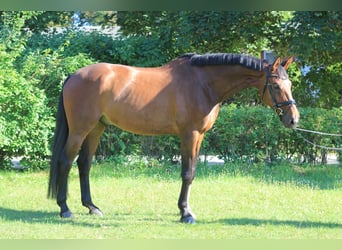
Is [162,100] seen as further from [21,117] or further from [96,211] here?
[21,117]

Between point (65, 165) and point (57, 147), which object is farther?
point (57, 147)

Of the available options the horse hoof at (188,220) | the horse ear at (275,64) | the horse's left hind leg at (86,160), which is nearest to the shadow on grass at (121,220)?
the horse hoof at (188,220)

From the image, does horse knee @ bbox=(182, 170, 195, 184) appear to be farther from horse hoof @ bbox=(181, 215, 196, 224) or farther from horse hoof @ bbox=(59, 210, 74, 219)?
horse hoof @ bbox=(59, 210, 74, 219)

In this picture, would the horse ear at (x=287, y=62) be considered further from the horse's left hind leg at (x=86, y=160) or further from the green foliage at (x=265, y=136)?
the green foliage at (x=265, y=136)

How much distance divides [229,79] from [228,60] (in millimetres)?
219

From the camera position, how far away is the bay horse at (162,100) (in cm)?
535

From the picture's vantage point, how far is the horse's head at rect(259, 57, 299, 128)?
16.7 feet

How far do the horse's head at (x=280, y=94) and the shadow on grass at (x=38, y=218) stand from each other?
7.33 ft

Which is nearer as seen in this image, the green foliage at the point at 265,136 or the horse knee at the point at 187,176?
the horse knee at the point at 187,176

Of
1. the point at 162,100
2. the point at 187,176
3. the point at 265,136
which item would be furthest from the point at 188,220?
the point at 265,136

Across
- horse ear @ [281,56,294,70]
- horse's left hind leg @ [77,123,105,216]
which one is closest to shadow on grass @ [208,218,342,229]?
horse's left hind leg @ [77,123,105,216]

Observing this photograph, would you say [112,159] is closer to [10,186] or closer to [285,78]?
[10,186]

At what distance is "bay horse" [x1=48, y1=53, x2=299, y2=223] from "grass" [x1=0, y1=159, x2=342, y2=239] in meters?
0.43

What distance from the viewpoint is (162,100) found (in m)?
5.46
